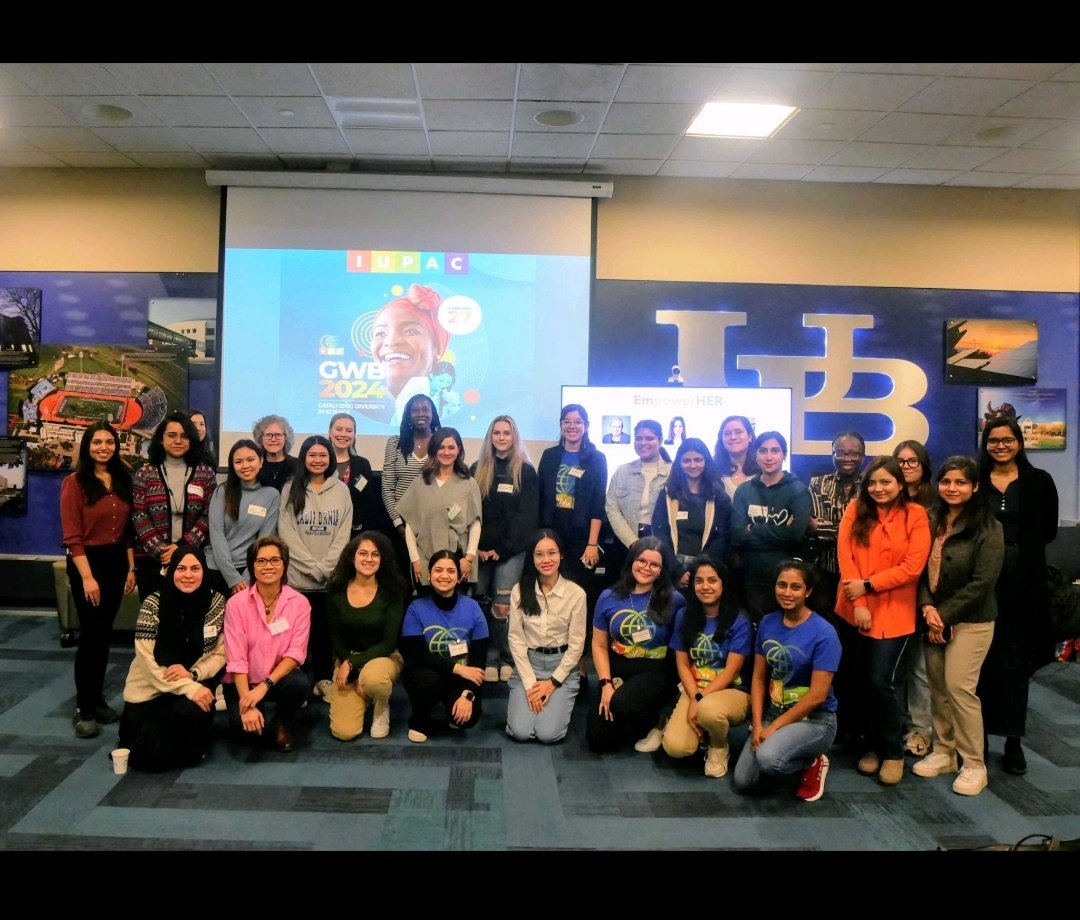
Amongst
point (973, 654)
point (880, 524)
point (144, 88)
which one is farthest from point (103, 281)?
point (973, 654)

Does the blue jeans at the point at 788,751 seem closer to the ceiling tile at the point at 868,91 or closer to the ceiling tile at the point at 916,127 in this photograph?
the ceiling tile at the point at 868,91

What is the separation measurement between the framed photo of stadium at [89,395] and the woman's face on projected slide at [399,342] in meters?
1.39

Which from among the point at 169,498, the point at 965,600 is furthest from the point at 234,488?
the point at 965,600

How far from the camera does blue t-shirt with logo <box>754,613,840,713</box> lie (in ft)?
9.33

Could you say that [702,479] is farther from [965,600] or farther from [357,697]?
[357,697]

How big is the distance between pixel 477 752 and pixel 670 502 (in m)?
1.47

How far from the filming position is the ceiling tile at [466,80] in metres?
3.80

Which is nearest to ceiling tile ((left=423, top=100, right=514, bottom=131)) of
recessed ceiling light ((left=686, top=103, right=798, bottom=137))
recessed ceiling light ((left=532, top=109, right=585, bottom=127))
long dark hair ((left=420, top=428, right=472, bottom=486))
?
recessed ceiling light ((left=532, top=109, right=585, bottom=127))

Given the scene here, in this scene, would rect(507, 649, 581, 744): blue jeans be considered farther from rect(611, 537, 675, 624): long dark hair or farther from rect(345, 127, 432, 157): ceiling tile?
rect(345, 127, 432, 157): ceiling tile

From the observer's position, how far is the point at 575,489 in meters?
4.07

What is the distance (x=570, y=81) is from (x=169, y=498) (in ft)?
9.20

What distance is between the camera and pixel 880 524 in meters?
3.04

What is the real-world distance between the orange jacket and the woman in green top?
194cm
